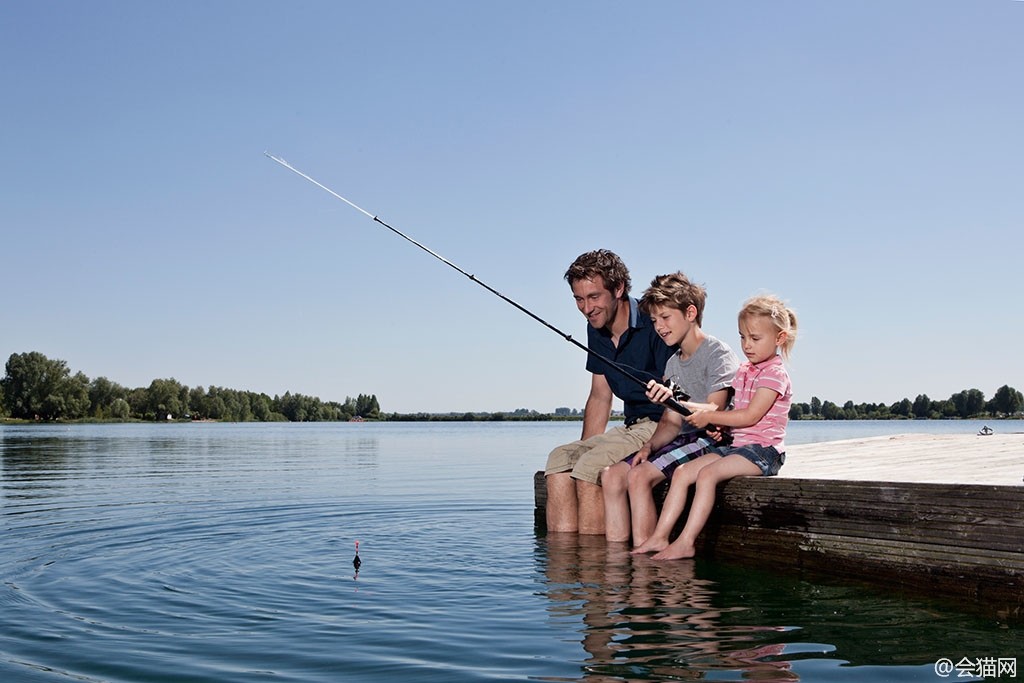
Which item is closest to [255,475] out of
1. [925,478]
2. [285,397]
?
[925,478]

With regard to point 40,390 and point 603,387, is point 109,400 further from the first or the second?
point 603,387

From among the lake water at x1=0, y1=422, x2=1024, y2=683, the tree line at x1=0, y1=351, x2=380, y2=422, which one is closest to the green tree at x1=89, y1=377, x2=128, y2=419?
the tree line at x1=0, y1=351, x2=380, y2=422

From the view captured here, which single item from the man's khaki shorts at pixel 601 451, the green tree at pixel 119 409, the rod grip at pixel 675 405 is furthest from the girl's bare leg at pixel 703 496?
the green tree at pixel 119 409

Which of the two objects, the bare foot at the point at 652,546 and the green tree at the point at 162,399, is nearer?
the bare foot at the point at 652,546

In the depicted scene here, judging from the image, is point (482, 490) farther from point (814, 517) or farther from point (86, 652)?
point (86, 652)

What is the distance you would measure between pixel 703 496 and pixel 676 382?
2.52ft

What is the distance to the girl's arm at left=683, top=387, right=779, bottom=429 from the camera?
16.9ft

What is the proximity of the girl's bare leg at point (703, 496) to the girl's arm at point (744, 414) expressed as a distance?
27 cm

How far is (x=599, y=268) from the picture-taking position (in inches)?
228

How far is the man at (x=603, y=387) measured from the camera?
584 cm

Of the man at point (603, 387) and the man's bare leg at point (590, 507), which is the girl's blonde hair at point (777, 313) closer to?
the man at point (603, 387)

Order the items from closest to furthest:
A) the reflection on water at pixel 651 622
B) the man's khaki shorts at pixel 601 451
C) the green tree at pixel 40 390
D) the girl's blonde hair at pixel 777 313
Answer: the reflection on water at pixel 651 622
the girl's blonde hair at pixel 777 313
the man's khaki shorts at pixel 601 451
the green tree at pixel 40 390

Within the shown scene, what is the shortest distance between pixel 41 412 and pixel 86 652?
8575 centimetres

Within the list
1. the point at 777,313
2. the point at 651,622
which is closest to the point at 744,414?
the point at 777,313
